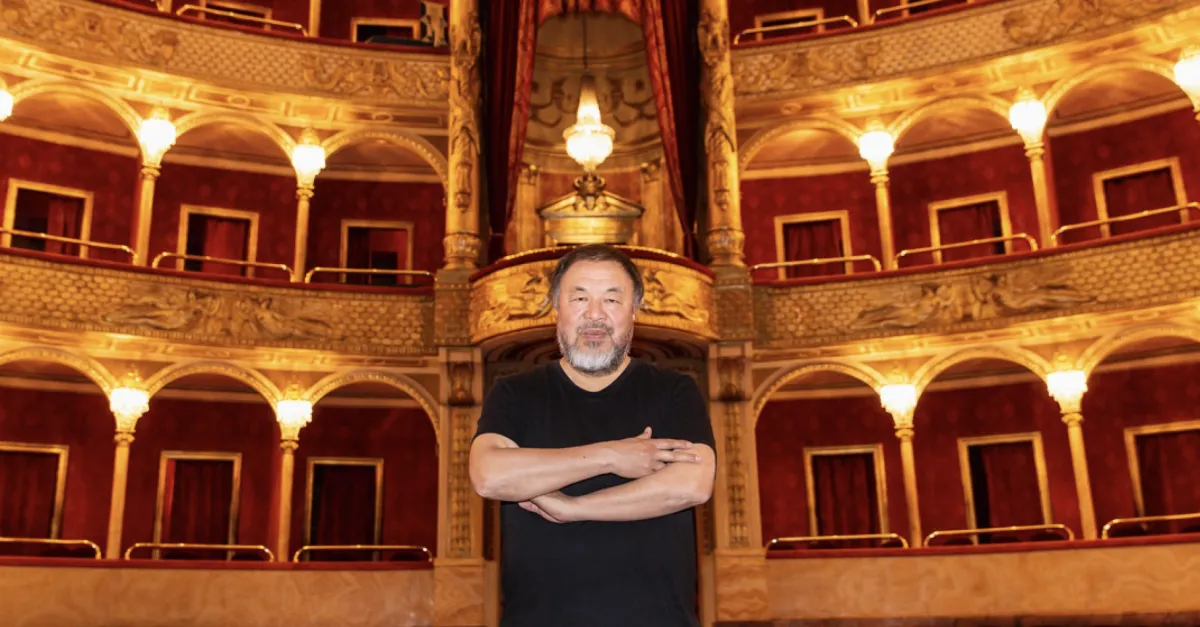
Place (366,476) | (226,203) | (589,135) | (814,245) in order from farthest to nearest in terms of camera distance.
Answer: (814,245) < (226,203) < (366,476) < (589,135)

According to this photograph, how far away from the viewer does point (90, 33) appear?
15250mm

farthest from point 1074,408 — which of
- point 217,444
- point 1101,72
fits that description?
point 217,444

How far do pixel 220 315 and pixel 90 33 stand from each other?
4.43 m

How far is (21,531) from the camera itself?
15.8m

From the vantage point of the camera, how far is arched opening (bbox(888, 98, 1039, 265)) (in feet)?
56.8

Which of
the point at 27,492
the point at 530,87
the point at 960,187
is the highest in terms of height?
the point at 530,87

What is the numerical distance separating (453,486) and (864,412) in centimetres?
688

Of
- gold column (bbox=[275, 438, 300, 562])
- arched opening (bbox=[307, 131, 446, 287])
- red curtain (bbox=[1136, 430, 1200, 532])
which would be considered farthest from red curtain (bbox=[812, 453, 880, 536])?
gold column (bbox=[275, 438, 300, 562])

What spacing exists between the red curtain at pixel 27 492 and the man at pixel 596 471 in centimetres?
1592

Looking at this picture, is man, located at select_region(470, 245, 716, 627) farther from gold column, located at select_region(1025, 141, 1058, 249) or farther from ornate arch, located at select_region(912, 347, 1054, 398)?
gold column, located at select_region(1025, 141, 1058, 249)

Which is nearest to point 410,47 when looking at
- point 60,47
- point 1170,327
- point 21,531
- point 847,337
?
point 60,47

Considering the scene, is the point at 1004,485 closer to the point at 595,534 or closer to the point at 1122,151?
the point at 1122,151

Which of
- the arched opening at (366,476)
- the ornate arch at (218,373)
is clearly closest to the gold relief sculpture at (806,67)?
the arched opening at (366,476)

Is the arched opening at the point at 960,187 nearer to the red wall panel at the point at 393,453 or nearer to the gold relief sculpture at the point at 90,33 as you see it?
the red wall panel at the point at 393,453
